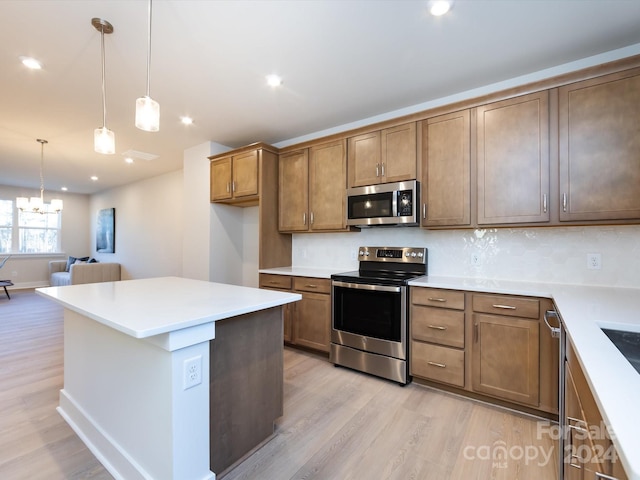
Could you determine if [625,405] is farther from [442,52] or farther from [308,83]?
[308,83]

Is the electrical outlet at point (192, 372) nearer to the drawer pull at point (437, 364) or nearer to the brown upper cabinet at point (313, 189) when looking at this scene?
the drawer pull at point (437, 364)

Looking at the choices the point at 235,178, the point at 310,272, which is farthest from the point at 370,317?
the point at 235,178

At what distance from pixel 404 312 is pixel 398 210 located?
36.5 inches

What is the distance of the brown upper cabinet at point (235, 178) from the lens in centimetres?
360

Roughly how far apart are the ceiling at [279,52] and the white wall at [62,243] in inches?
223

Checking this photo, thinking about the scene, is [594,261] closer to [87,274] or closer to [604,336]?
[604,336]

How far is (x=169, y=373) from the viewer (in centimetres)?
125

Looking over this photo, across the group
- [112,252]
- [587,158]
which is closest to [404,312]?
[587,158]

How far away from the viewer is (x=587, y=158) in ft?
6.63

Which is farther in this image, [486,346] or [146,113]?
[486,346]

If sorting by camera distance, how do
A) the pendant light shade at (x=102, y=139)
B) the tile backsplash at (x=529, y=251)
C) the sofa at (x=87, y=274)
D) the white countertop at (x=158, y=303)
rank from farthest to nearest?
the sofa at (x=87, y=274), the tile backsplash at (x=529, y=251), the pendant light shade at (x=102, y=139), the white countertop at (x=158, y=303)

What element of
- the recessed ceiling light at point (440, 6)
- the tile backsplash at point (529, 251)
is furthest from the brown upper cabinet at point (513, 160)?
the recessed ceiling light at point (440, 6)

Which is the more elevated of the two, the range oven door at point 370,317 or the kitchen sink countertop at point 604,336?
the kitchen sink countertop at point 604,336

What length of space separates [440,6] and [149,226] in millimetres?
6337
